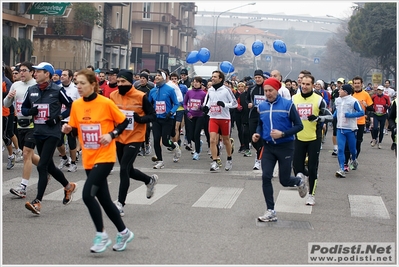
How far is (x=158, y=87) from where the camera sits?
49.9 feet

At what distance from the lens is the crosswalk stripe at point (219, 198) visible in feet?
35.4

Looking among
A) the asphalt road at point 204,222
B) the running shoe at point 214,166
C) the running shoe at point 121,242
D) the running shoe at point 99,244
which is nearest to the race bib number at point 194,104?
the running shoe at point 214,166

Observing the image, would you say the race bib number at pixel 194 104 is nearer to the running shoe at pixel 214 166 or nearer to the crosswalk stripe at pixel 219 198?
the running shoe at pixel 214 166

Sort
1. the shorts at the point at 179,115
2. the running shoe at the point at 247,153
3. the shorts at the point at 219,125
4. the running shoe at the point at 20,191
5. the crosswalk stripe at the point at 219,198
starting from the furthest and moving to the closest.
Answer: the shorts at the point at 179,115
the running shoe at the point at 247,153
the shorts at the point at 219,125
the running shoe at the point at 20,191
the crosswalk stripe at the point at 219,198

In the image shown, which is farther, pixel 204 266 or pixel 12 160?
pixel 12 160

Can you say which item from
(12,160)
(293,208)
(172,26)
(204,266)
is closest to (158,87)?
(12,160)

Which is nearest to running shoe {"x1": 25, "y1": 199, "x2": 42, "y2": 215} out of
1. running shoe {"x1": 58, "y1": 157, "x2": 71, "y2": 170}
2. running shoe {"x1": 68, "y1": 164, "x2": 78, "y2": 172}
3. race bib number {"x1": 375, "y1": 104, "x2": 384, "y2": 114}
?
running shoe {"x1": 68, "y1": 164, "x2": 78, "y2": 172}

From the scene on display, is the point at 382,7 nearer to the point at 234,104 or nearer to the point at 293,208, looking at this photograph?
the point at 234,104

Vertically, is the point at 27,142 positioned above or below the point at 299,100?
below

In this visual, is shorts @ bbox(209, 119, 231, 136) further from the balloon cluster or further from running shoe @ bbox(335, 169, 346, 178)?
the balloon cluster

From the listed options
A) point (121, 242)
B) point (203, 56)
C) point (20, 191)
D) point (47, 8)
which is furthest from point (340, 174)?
point (47, 8)

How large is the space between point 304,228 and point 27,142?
3949mm

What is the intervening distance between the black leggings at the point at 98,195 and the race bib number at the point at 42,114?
2.71 meters

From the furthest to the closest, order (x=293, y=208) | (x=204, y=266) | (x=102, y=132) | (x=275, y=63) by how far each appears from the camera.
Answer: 1. (x=275, y=63)
2. (x=293, y=208)
3. (x=102, y=132)
4. (x=204, y=266)
